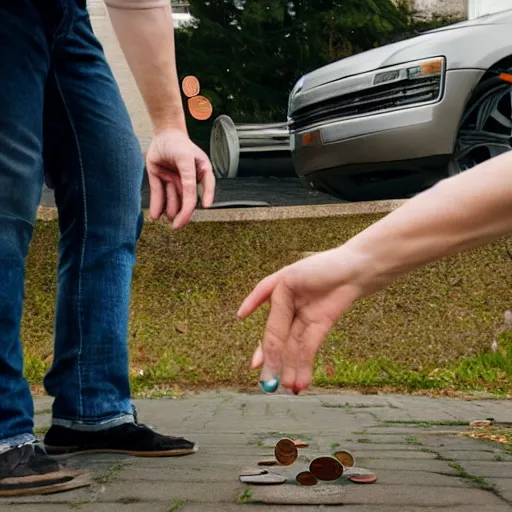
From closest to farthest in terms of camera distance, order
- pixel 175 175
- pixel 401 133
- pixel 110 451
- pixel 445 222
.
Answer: pixel 445 222, pixel 175 175, pixel 110 451, pixel 401 133

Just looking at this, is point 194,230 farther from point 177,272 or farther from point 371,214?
point 371,214

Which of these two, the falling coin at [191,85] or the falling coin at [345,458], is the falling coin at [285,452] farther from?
the falling coin at [191,85]

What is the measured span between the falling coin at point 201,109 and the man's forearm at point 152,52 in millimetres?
12810

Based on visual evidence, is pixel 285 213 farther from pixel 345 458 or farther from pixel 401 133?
pixel 345 458

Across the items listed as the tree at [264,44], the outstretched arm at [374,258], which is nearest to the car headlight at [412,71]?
the outstretched arm at [374,258]

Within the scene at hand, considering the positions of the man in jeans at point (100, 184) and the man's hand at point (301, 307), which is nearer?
the man's hand at point (301, 307)

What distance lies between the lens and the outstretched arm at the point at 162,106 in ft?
9.55

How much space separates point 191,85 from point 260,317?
889 cm

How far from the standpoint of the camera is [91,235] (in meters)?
3.04

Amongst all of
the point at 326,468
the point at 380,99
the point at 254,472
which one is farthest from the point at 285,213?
the point at 326,468

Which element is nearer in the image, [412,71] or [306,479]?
[306,479]

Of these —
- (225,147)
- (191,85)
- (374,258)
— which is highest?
(374,258)

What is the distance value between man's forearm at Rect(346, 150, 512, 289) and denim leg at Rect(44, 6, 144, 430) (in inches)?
64.2

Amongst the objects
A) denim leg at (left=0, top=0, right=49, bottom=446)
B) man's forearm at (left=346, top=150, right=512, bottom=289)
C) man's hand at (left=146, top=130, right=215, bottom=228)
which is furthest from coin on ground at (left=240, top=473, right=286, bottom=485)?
man's forearm at (left=346, top=150, right=512, bottom=289)
